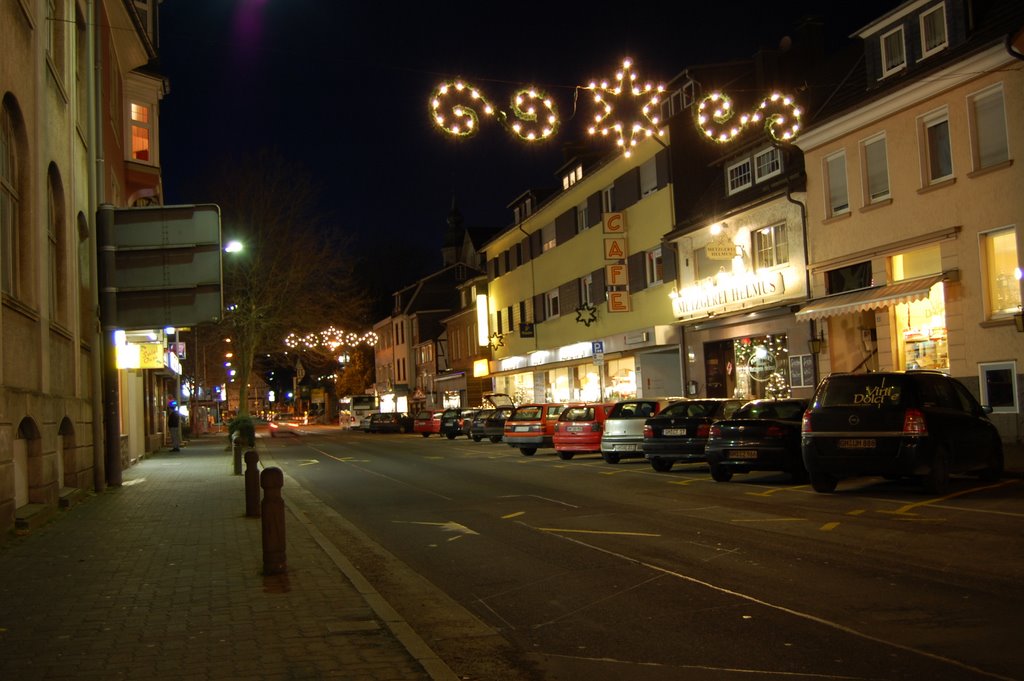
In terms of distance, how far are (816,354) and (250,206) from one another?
24.4 meters

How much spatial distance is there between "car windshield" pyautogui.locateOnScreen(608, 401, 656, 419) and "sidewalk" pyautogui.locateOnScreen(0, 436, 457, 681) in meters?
11.6

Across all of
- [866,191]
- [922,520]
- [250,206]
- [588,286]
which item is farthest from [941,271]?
[250,206]

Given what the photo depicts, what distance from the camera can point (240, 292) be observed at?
140ft

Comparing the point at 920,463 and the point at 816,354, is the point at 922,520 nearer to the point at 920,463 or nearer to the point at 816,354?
the point at 920,463

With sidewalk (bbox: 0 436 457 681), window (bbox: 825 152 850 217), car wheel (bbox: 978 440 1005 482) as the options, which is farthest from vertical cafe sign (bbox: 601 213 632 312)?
sidewalk (bbox: 0 436 457 681)

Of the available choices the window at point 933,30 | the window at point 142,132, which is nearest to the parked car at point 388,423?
the window at point 142,132

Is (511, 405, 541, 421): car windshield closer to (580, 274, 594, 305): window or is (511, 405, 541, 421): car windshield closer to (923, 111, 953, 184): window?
(580, 274, 594, 305): window

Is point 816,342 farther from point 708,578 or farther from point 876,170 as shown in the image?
point 708,578

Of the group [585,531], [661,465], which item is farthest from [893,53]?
[585,531]

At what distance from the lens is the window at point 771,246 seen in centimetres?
2767

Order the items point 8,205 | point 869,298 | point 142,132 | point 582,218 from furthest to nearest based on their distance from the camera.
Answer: point 582,218, point 142,132, point 869,298, point 8,205

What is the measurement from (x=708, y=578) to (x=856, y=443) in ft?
21.4

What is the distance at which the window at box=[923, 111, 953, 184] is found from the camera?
22.0 metres

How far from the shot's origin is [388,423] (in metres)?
60.8
